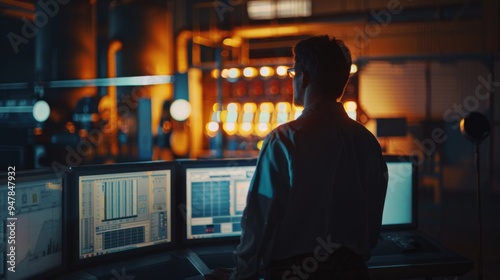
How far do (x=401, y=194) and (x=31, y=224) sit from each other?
174cm

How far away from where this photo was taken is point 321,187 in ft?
5.49

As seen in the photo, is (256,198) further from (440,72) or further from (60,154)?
(440,72)

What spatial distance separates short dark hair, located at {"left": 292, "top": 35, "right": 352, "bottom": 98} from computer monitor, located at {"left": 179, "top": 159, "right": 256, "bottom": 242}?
87 centimetres

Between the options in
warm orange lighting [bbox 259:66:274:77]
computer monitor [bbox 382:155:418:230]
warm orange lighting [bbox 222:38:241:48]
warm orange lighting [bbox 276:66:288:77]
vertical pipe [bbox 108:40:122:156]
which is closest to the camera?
computer monitor [bbox 382:155:418:230]

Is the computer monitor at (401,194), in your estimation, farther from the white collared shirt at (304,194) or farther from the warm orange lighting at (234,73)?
the warm orange lighting at (234,73)

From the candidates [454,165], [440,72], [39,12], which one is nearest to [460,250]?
[454,165]

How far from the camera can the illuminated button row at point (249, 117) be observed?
8.62 meters

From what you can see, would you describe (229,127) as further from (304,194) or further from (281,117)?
(304,194)


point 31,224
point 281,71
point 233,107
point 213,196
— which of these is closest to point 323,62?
point 213,196

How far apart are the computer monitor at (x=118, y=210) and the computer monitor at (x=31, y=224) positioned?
71mm

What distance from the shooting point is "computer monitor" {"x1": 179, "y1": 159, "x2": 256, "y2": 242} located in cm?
244

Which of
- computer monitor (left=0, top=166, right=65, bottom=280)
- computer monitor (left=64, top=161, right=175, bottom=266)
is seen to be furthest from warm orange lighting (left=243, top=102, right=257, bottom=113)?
computer monitor (left=0, top=166, right=65, bottom=280)

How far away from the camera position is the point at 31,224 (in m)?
1.87

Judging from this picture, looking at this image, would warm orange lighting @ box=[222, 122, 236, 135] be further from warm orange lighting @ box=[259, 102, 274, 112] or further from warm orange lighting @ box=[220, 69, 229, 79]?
warm orange lighting @ box=[220, 69, 229, 79]
